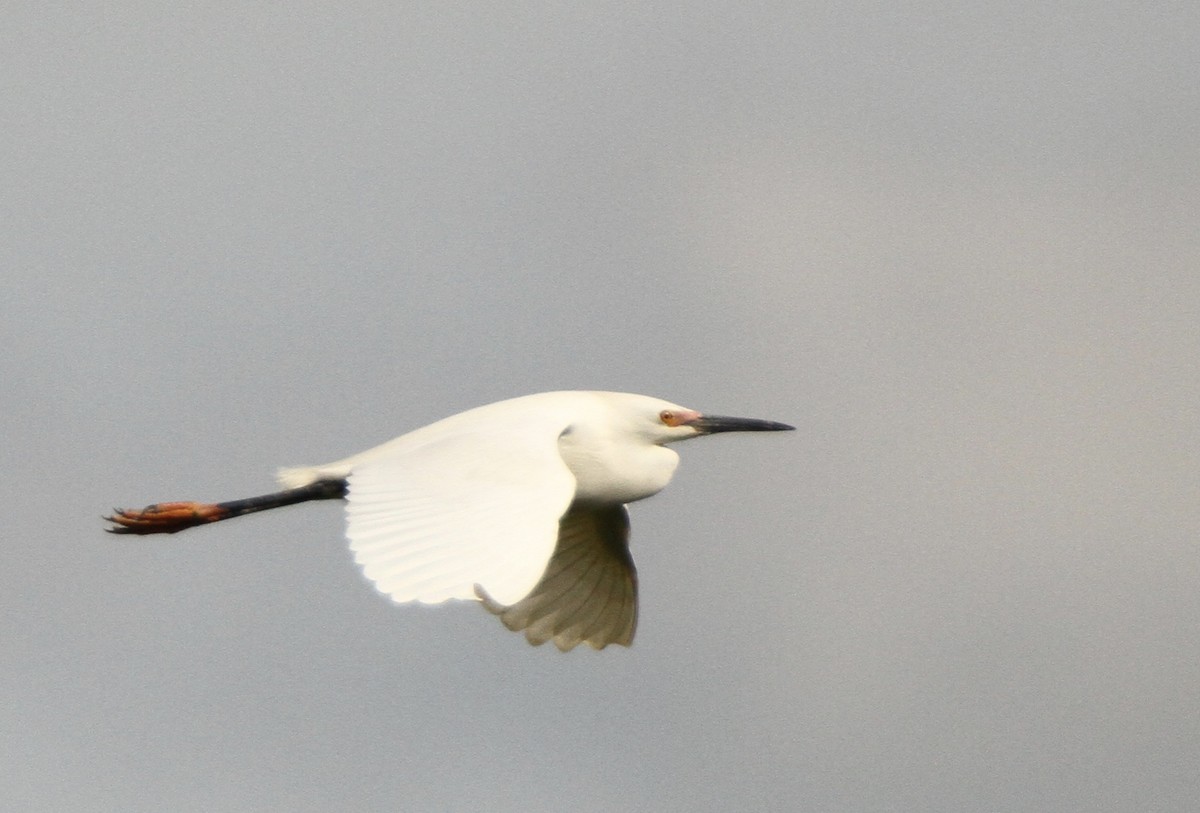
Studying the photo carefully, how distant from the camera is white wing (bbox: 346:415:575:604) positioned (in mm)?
9305

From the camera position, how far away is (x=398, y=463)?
11.2 metres

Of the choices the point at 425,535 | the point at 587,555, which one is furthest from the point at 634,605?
the point at 425,535

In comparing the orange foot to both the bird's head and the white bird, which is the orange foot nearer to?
the white bird

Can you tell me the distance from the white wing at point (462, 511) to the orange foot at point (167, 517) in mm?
1861

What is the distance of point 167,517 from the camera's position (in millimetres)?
13492

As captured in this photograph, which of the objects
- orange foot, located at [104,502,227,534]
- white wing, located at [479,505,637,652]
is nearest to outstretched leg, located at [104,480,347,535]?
orange foot, located at [104,502,227,534]

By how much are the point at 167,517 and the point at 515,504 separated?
4123 mm

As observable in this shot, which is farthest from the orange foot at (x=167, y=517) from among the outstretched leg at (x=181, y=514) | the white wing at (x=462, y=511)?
the white wing at (x=462, y=511)

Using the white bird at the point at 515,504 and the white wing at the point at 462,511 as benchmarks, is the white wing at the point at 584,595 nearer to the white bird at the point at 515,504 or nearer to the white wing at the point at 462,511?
the white bird at the point at 515,504

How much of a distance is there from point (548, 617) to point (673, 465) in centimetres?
163

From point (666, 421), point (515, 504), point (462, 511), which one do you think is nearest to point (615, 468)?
point (666, 421)

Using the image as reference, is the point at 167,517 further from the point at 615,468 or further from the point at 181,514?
the point at 615,468

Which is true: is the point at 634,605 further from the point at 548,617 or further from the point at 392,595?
the point at 392,595

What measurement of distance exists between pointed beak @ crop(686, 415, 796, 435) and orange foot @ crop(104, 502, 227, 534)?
10.5 feet
